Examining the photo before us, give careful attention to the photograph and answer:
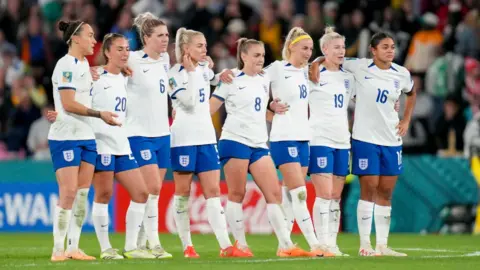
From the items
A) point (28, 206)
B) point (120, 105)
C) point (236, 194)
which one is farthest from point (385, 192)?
point (28, 206)

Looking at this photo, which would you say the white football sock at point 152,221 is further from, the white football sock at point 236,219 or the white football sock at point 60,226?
the white football sock at point 60,226

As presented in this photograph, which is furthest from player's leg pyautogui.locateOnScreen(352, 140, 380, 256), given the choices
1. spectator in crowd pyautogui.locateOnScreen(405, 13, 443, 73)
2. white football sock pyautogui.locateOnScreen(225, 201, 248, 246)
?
spectator in crowd pyautogui.locateOnScreen(405, 13, 443, 73)

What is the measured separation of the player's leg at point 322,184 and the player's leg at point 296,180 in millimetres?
155

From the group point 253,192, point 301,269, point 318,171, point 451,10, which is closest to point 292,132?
point 318,171

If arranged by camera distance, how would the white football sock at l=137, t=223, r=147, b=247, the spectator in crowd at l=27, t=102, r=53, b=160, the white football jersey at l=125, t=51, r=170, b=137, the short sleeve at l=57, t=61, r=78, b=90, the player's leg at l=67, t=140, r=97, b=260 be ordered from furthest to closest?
1. the spectator in crowd at l=27, t=102, r=53, b=160
2. the white football sock at l=137, t=223, r=147, b=247
3. the white football jersey at l=125, t=51, r=170, b=137
4. the player's leg at l=67, t=140, r=97, b=260
5. the short sleeve at l=57, t=61, r=78, b=90

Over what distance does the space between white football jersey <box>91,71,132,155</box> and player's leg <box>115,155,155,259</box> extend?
0.46 feet

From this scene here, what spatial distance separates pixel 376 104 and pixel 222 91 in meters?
1.81

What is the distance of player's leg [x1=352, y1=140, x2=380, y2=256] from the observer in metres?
14.6

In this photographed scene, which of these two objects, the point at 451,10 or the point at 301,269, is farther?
the point at 451,10

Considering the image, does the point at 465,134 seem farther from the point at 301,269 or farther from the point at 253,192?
the point at 301,269

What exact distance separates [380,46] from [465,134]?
7206mm

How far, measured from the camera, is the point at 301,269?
1239cm

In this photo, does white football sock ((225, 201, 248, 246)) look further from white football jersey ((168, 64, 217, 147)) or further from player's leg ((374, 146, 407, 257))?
player's leg ((374, 146, 407, 257))

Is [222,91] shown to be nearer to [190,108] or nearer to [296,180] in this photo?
[190,108]
